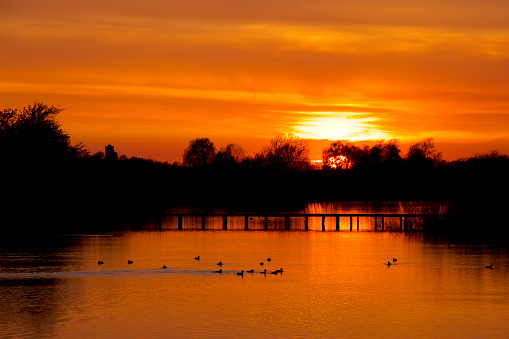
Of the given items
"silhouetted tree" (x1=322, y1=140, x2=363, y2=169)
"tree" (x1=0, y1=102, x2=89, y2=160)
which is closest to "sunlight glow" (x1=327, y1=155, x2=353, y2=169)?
"silhouetted tree" (x1=322, y1=140, x2=363, y2=169)

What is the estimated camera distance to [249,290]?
32281 millimetres

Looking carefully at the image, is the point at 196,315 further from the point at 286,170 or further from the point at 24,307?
the point at 286,170

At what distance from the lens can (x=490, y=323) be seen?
995 inches

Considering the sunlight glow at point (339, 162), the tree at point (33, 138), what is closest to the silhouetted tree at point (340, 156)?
the sunlight glow at point (339, 162)

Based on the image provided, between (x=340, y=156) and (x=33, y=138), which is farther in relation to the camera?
(x=340, y=156)

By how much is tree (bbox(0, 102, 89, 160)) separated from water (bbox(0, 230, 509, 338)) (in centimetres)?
1968

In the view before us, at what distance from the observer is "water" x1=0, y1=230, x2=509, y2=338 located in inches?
966

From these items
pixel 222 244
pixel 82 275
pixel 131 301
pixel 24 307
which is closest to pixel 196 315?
pixel 131 301

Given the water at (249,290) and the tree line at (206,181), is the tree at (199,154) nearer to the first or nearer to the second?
the tree line at (206,181)

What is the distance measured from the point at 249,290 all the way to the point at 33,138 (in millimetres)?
45252

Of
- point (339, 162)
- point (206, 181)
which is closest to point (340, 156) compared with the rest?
point (339, 162)

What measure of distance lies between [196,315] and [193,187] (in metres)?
75.1

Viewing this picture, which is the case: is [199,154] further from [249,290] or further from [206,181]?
[249,290]

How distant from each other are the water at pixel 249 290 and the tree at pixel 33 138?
1968 cm
